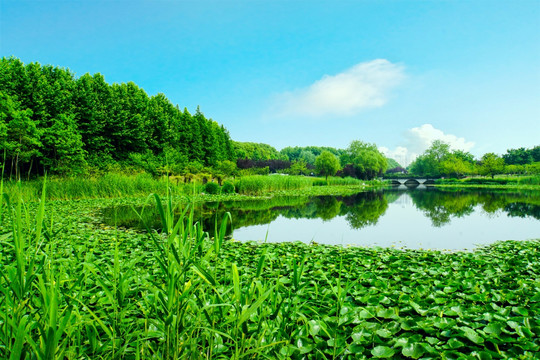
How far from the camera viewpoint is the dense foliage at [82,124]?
13602 millimetres

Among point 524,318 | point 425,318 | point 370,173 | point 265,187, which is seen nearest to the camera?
point 524,318

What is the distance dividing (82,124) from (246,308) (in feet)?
69.5

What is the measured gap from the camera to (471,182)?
117 ft

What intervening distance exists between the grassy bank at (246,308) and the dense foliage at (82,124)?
13.5m

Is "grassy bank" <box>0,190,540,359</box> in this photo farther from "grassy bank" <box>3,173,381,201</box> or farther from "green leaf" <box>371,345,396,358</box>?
"grassy bank" <box>3,173,381,201</box>

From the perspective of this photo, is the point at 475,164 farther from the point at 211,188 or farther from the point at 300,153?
the point at 211,188

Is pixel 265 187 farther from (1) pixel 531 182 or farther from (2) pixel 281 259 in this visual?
(1) pixel 531 182

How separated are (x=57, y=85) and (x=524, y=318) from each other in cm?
2241

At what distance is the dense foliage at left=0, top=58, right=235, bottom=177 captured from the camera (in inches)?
535

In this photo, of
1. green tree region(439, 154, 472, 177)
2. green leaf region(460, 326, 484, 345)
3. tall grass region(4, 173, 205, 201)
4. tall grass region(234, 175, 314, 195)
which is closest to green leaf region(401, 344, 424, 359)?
green leaf region(460, 326, 484, 345)

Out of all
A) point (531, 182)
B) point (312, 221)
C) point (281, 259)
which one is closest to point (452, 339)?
point (281, 259)

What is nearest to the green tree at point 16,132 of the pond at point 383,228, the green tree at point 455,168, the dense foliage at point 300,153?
the pond at point 383,228

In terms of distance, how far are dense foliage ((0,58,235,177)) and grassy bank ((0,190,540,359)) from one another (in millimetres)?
13485

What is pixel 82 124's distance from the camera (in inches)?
705
